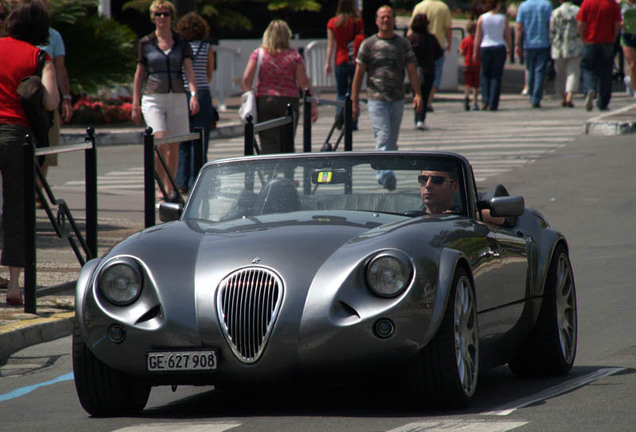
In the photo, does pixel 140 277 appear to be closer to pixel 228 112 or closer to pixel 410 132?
pixel 410 132

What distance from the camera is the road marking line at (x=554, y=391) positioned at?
20.2 feet

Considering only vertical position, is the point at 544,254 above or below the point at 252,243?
below

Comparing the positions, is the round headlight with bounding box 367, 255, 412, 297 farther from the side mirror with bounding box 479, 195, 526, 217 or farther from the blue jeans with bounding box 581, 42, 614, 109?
the blue jeans with bounding box 581, 42, 614, 109

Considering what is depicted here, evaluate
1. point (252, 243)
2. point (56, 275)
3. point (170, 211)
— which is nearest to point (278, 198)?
point (170, 211)

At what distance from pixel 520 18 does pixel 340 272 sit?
22.1 meters

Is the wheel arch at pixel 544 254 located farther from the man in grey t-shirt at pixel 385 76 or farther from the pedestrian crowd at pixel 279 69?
the man in grey t-shirt at pixel 385 76

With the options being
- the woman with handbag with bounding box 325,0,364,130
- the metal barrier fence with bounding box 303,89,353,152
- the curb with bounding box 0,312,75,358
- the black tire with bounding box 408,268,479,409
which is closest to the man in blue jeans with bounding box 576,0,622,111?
the woman with handbag with bounding box 325,0,364,130

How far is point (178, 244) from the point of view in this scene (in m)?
6.31

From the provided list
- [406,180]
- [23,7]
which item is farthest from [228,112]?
[406,180]

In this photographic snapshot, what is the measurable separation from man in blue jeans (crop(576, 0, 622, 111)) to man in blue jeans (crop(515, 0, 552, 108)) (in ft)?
4.76

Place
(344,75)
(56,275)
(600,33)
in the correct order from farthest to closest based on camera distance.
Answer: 1. (600,33)
2. (344,75)
3. (56,275)

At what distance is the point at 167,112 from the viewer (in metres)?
15.0

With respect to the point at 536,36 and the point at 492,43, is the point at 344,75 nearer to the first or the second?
the point at 492,43

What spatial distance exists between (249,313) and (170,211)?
1.74m
